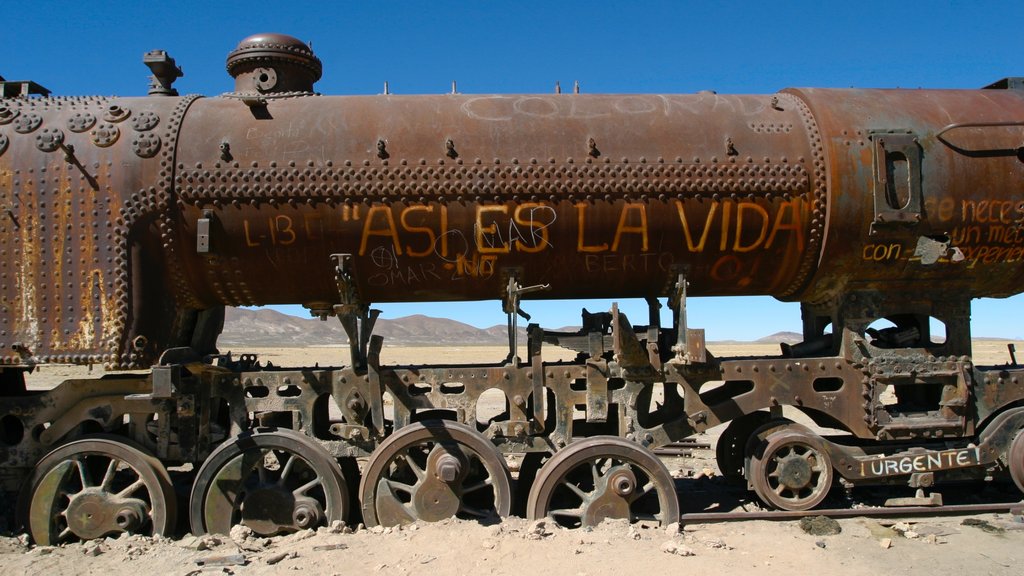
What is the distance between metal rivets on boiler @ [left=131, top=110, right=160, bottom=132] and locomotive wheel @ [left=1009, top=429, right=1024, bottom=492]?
25.2 ft

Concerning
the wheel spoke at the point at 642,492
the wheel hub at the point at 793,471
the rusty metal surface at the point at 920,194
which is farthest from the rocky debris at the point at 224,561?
the rusty metal surface at the point at 920,194

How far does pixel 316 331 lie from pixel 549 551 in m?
110

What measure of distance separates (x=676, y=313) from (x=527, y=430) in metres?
1.65

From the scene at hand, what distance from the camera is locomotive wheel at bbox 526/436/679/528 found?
19.0 ft

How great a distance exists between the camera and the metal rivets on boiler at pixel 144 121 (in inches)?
232

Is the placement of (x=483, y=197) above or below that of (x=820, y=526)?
above

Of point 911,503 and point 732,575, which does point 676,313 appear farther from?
point 911,503

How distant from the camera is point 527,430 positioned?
19.6ft

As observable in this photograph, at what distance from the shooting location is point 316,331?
111 m

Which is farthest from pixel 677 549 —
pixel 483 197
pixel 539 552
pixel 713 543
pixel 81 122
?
pixel 81 122

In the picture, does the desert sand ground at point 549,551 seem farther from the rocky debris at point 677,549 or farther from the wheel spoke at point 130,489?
the wheel spoke at point 130,489

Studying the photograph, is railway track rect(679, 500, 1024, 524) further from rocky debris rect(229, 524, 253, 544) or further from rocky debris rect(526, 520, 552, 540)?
rocky debris rect(229, 524, 253, 544)

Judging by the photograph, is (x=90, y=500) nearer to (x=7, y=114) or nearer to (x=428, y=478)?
(x=428, y=478)

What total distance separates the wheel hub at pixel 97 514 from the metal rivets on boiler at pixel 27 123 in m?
2.97
